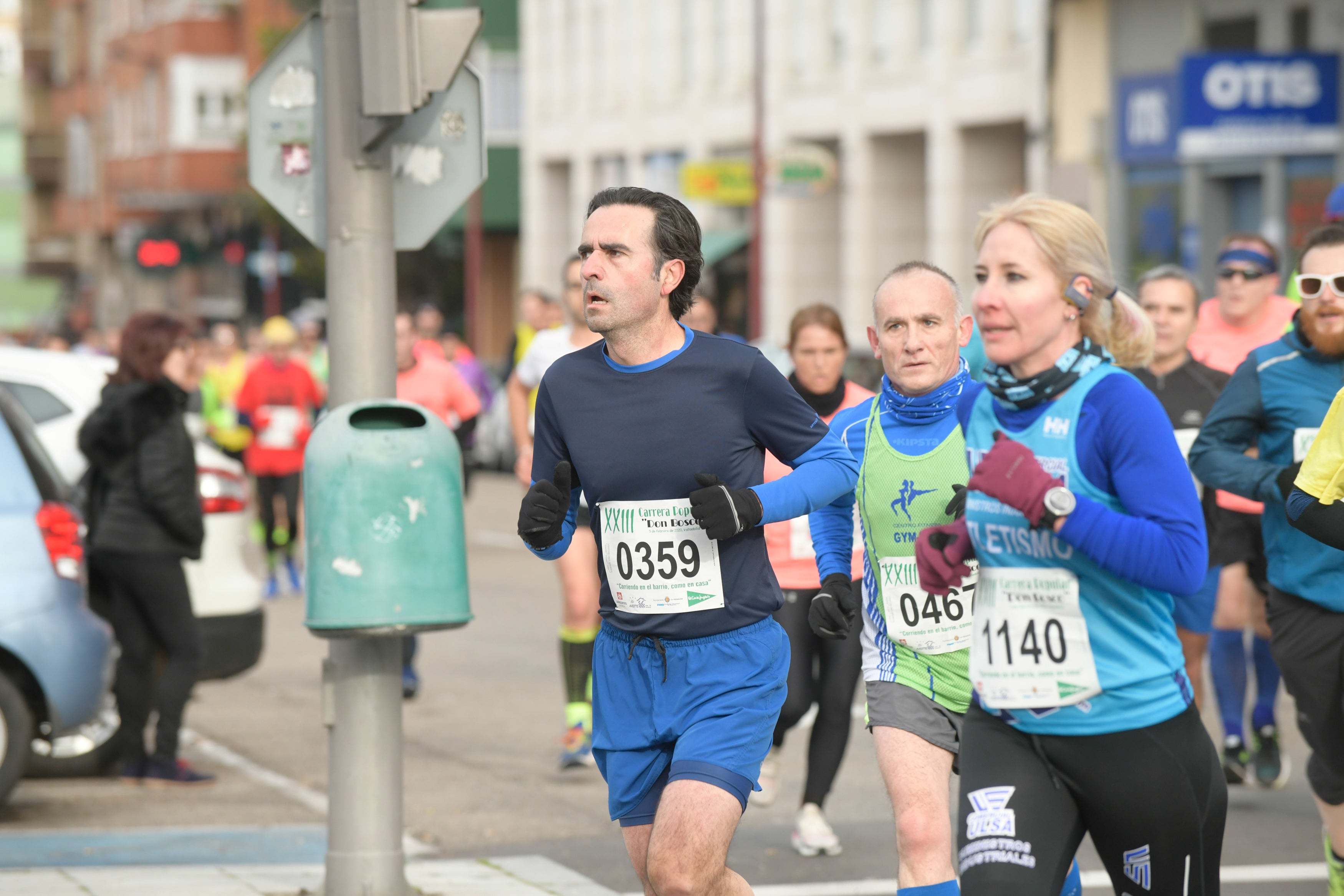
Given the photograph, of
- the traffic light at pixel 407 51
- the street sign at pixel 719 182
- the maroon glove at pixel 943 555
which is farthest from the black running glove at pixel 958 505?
the street sign at pixel 719 182

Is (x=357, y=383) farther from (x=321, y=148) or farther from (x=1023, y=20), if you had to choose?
(x=1023, y=20)

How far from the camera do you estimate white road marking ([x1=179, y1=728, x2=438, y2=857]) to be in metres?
7.71

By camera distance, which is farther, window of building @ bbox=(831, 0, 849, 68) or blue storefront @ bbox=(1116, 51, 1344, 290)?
window of building @ bbox=(831, 0, 849, 68)

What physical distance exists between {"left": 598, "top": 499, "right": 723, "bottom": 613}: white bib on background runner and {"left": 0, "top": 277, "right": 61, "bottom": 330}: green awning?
283 ft

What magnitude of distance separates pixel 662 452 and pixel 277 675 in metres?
7.59

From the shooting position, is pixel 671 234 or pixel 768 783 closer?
pixel 671 234

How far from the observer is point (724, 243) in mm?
36812

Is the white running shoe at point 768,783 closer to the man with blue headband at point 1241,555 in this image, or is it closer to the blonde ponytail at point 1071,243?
the man with blue headband at point 1241,555

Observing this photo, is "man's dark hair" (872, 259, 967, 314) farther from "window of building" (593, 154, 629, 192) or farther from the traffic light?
"window of building" (593, 154, 629, 192)

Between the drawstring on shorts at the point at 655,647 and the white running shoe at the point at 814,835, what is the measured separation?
2.64 meters

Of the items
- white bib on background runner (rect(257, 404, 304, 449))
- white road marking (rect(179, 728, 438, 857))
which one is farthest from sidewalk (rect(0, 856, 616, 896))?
white bib on background runner (rect(257, 404, 304, 449))

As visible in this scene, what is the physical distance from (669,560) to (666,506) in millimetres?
127

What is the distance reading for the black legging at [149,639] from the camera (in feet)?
28.3

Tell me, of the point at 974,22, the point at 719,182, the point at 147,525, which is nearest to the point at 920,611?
the point at 147,525
